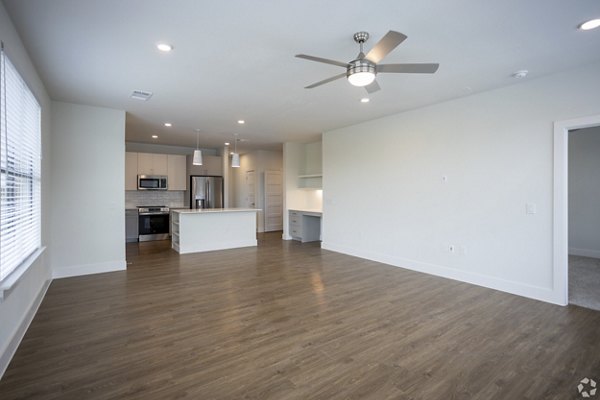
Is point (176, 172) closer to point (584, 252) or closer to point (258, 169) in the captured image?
point (258, 169)

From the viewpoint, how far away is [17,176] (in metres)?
2.83

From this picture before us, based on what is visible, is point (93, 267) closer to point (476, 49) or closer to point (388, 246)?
point (388, 246)

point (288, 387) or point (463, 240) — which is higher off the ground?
point (463, 240)

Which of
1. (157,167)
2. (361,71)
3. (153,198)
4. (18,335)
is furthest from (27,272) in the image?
(153,198)

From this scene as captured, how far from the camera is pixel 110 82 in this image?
382cm

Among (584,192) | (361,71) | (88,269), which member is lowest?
(88,269)

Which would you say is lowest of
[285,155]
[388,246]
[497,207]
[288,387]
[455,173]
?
[288,387]

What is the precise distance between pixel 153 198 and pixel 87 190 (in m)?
4.12

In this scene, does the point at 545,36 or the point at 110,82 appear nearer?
the point at 545,36

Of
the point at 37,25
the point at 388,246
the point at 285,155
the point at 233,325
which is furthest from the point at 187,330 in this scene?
the point at 285,155

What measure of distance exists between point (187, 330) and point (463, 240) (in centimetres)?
390

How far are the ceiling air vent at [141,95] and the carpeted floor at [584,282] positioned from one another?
6.06 metres

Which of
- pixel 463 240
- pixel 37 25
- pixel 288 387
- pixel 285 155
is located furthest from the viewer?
pixel 285 155

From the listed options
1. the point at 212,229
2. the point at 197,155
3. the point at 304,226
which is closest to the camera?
the point at 197,155
